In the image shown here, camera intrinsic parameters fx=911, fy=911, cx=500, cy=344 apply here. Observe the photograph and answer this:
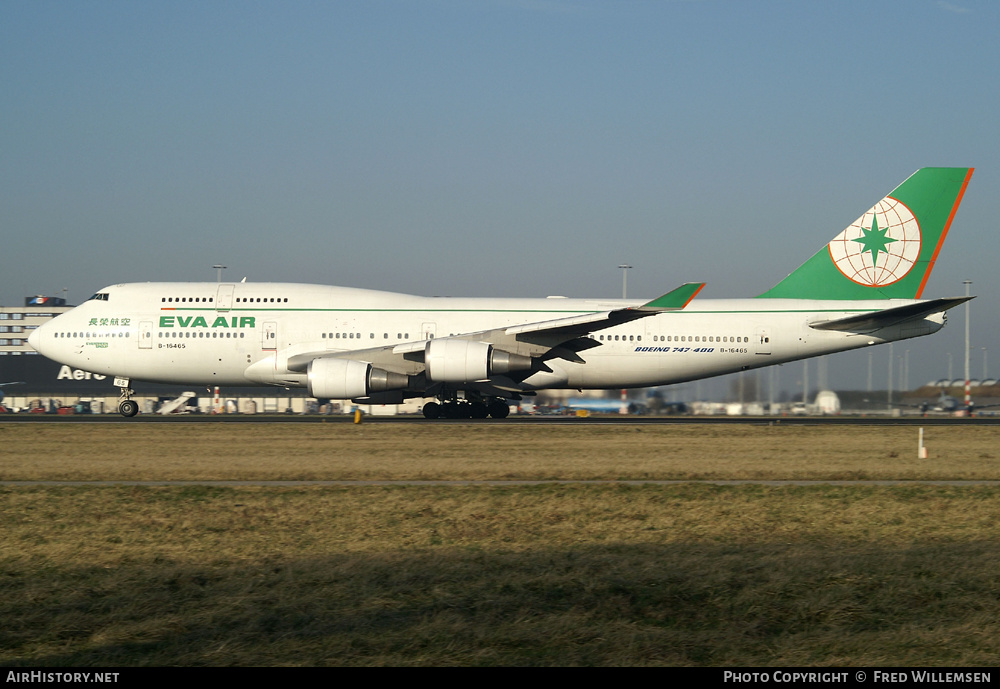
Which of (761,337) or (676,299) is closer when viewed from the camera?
(676,299)

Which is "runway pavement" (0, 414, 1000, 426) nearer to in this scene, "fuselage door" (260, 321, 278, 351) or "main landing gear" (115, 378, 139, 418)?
"main landing gear" (115, 378, 139, 418)

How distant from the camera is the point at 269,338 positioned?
107ft

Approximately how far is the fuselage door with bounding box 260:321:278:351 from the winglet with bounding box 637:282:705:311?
42.7 ft

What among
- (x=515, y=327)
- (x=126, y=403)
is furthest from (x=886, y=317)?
(x=126, y=403)

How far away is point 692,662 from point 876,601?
2.70 m

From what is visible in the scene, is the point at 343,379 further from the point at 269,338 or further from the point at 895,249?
the point at 895,249

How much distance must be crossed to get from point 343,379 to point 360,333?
359 cm

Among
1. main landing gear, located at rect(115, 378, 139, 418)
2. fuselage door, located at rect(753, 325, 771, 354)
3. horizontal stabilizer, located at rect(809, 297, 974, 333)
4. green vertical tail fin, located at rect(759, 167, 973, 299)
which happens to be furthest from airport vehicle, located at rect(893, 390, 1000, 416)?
main landing gear, located at rect(115, 378, 139, 418)

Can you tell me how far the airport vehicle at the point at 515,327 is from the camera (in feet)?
106

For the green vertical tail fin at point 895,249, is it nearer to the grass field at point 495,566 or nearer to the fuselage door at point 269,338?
the grass field at point 495,566

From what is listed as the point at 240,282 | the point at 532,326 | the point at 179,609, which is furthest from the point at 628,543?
the point at 240,282

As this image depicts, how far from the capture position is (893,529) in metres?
12.7

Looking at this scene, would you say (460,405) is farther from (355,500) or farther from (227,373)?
(355,500)

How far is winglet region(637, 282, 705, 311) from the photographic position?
28969 mm
